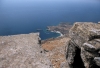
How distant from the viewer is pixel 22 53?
1034 centimetres

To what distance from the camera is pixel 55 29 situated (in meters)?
107

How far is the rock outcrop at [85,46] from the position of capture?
767cm

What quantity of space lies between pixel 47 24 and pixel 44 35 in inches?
887

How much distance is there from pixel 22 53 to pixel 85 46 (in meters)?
3.96

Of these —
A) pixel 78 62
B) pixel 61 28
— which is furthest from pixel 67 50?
pixel 61 28

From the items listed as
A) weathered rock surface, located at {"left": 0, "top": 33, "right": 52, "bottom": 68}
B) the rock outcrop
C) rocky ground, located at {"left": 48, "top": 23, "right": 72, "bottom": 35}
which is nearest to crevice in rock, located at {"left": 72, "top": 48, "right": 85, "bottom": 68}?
the rock outcrop

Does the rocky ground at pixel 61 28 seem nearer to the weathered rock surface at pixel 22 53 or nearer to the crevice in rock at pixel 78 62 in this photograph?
the weathered rock surface at pixel 22 53

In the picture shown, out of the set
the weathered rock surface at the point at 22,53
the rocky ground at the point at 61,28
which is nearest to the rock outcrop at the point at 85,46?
the weathered rock surface at the point at 22,53

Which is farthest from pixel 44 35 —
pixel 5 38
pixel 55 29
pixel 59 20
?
pixel 5 38

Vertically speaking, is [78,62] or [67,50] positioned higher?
[67,50]

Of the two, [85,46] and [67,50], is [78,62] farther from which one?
[85,46]

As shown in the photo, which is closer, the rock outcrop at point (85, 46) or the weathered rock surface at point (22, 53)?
the rock outcrop at point (85, 46)

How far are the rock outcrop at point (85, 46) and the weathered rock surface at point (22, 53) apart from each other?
4.78ft

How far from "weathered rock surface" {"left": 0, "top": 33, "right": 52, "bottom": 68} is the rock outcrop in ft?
4.78
